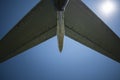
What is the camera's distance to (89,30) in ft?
19.6

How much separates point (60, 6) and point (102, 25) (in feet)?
6.18

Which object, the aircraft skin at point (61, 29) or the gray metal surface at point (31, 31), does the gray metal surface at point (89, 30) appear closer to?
the aircraft skin at point (61, 29)

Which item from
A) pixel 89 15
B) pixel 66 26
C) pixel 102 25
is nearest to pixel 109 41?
pixel 102 25

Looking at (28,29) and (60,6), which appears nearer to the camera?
(60,6)

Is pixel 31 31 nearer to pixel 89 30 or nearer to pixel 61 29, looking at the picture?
pixel 61 29

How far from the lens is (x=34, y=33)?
19.7 ft

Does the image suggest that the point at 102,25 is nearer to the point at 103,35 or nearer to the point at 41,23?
the point at 103,35

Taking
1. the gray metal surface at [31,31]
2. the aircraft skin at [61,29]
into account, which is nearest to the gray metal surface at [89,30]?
the aircraft skin at [61,29]

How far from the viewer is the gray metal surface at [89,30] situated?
5.31 metres

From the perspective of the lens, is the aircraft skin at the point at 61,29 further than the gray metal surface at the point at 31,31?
No

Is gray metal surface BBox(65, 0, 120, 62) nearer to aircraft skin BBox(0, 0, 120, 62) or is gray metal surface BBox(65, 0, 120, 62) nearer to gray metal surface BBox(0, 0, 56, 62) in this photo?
aircraft skin BBox(0, 0, 120, 62)

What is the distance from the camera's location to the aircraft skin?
529 cm

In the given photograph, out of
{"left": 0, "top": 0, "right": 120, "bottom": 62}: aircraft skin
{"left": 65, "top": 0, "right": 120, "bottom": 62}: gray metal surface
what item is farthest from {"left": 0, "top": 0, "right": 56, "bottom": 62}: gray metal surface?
{"left": 65, "top": 0, "right": 120, "bottom": 62}: gray metal surface

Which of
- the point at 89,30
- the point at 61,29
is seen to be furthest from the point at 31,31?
the point at 89,30
